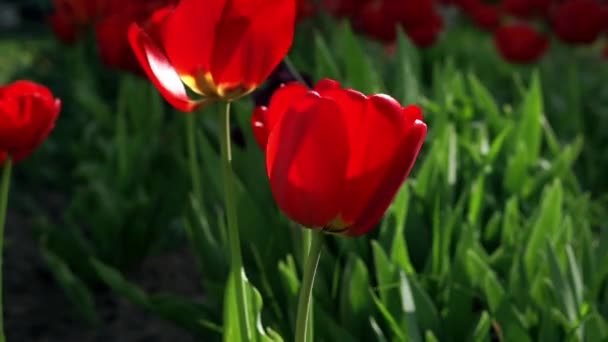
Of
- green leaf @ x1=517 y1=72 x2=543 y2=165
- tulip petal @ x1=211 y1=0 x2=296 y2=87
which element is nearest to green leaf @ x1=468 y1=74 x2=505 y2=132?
green leaf @ x1=517 y1=72 x2=543 y2=165

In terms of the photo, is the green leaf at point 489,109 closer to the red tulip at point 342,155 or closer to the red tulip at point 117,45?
the red tulip at point 117,45

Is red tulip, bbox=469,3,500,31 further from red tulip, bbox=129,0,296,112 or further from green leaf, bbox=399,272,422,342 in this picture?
red tulip, bbox=129,0,296,112

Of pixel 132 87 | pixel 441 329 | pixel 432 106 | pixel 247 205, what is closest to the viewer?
pixel 441 329

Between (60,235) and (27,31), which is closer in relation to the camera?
(60,235)

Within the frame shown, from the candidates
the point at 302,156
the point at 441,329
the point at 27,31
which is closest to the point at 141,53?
the point at 302,156

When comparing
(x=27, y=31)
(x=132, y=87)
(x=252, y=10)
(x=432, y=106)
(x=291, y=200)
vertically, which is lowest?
(x=27, y=31)

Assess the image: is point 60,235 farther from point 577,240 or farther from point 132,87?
point 577,240

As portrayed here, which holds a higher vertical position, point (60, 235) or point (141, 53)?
point (141, 53)
